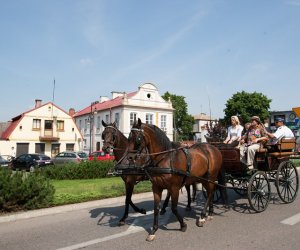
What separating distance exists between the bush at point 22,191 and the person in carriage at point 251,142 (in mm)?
5461

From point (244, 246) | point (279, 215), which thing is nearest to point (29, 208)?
point (244, 246)

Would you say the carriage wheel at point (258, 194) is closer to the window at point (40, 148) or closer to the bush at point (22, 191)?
the bush at point (22, 191)

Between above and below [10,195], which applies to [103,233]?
below

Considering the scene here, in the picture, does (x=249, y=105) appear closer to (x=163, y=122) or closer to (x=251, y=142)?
(x=163, y=122)

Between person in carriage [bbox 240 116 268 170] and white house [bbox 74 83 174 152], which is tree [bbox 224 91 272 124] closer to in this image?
white house [bbox 74 83 174 152]

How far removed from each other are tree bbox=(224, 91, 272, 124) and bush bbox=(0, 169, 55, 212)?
47190mm

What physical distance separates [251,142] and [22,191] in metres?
6.24

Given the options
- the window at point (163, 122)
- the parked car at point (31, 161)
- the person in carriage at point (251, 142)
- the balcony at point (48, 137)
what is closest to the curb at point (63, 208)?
the person in carriage at point (251, 142)

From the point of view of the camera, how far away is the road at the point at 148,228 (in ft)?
18.6

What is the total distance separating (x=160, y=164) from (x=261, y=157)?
12.4 ft

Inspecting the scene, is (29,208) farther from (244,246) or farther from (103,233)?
(244,246)

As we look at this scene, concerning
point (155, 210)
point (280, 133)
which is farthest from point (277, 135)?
point (155, 210)

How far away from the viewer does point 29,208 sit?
823 cm

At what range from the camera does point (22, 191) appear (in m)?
8.09
